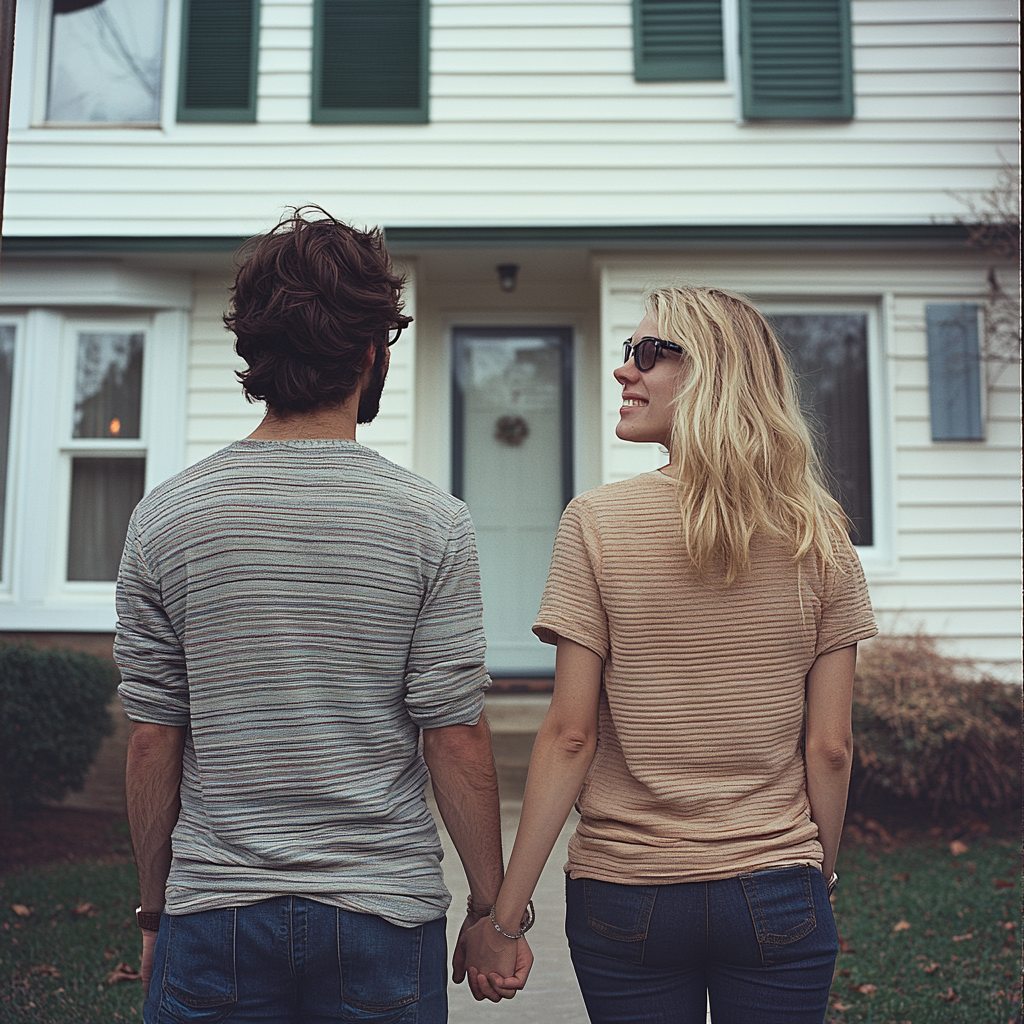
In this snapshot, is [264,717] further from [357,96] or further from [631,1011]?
[357,96]

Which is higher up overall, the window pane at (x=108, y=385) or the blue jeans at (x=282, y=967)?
the window pane at (x=108, y=385)

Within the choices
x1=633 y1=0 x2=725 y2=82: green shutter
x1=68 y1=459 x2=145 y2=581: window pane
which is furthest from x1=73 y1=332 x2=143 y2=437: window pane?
x1=633 y1=0 x2=725 y2=82: green shutter

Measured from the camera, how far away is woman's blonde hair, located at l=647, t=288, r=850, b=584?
5.15 feet

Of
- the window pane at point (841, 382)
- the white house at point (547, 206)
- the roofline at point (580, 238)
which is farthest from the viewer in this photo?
the window pane at point (841, 382)

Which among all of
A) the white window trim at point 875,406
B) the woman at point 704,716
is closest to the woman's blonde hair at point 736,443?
the woman at point 704,716

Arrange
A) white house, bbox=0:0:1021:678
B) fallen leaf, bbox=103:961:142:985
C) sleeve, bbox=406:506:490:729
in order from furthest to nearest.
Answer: white house, bbox=0:0:1021:678
fallen leaf, bbox=103:961:142:985
sleeve, bbox=406:506:490:729

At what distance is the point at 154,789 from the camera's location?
155 centimetres

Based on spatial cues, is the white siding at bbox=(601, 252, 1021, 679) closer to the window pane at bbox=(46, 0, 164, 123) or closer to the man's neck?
the window pane at bbox=(46, 0, 164, 123)

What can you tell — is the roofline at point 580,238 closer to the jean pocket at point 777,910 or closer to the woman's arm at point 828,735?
the woman's arm at point 828,735

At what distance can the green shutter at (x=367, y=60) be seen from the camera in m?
6.36

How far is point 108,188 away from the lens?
6.33 meters

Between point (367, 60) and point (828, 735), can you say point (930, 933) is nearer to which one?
point (828, 735)

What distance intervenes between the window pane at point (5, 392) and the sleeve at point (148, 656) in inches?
223

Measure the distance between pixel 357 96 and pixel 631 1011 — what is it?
6.08m
